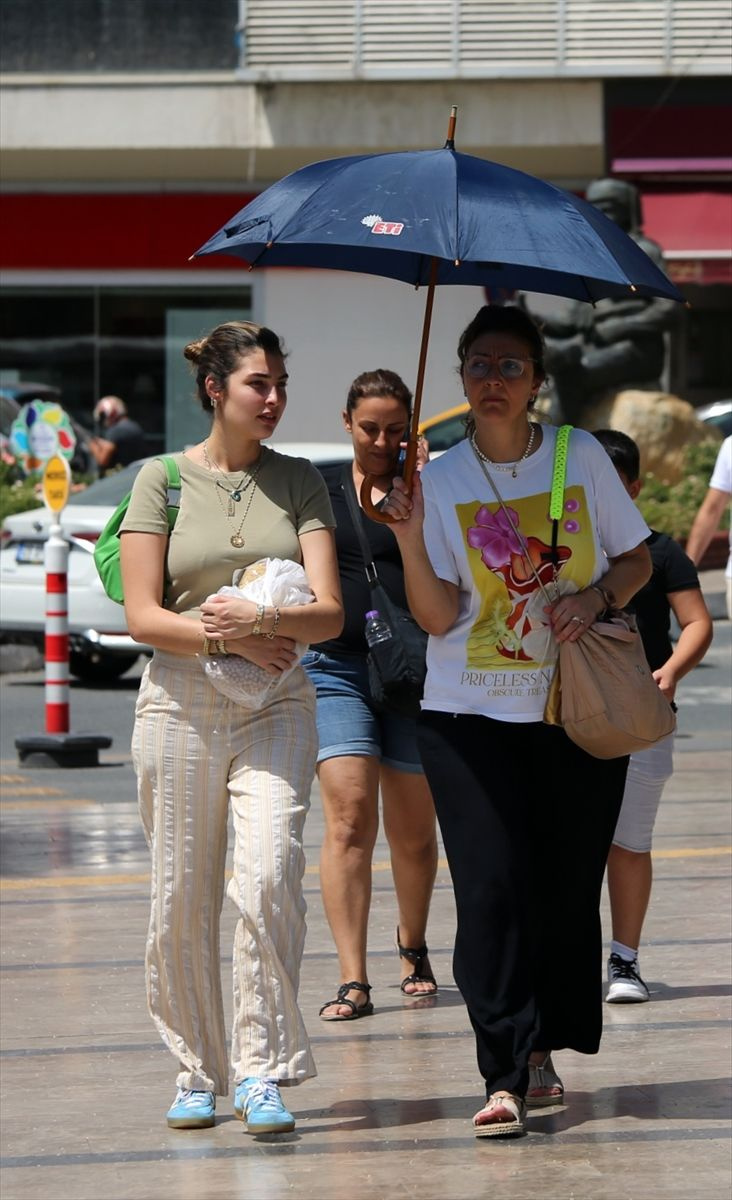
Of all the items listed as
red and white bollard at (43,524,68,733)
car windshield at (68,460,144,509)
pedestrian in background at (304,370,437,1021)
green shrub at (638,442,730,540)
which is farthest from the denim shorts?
green shrub at (638,442,730,540)

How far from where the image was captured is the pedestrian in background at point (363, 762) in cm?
649

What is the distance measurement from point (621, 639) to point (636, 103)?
22.4m

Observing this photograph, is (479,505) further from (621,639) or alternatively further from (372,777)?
(372,777)

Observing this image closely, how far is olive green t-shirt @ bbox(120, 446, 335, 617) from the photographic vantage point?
5199mm

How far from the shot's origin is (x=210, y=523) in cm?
523

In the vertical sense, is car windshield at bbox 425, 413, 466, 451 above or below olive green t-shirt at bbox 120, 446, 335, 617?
above

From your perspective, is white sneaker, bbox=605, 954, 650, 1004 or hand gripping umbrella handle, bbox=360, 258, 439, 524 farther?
white sneaker, bbox=605, 954, 650, 1004

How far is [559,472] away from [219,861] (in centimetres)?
127

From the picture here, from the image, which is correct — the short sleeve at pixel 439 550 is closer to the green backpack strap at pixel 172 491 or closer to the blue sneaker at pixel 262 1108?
the green backpack strap at pixel 172 491

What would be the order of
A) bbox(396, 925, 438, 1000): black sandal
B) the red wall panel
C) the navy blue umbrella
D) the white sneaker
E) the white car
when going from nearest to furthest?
1. the navy blue umbrella
2. the white sneaker
3. bbox(396, 925, 438, 1000): black sandal
4. the white car
5. the red wall panel

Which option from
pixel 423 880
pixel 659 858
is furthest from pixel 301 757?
pixel 659 858

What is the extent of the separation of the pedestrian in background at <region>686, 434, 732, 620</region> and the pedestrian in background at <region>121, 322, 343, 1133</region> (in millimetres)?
3675

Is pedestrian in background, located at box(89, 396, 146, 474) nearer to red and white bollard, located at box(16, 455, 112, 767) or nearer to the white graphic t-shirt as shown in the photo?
red and white bollard, located at box(16, 455, 112, 767)

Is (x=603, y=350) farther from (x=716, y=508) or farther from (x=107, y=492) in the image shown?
(x=716, y=508)
